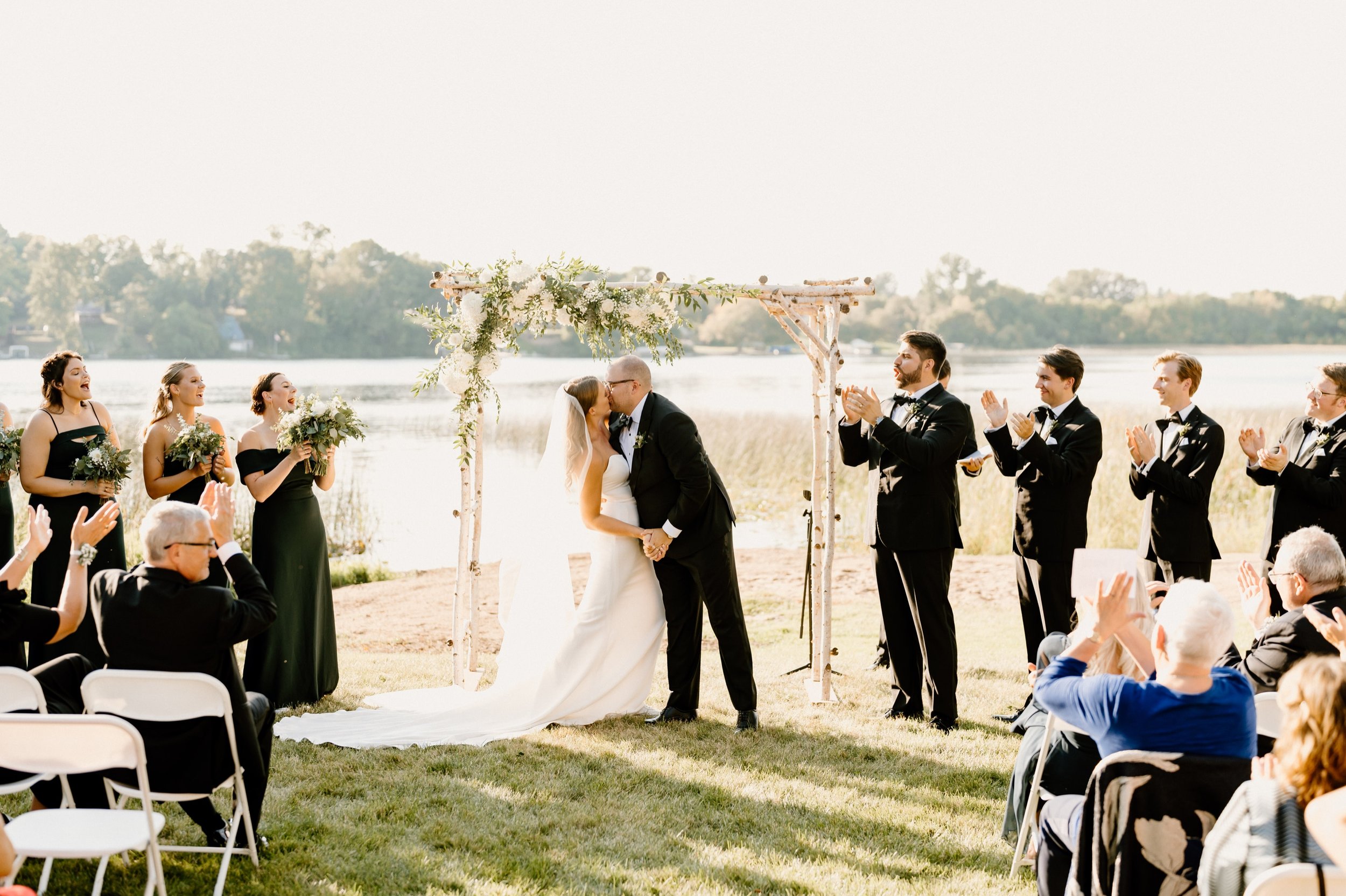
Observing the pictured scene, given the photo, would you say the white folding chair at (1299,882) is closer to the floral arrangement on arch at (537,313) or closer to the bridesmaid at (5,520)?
the floral arrangement on arch at (537,313)

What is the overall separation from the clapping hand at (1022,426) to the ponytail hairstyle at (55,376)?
5.25 m

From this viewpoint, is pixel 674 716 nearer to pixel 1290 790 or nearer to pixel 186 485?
pixel 186 485

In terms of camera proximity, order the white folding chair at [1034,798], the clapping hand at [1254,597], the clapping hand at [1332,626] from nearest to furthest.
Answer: the clapping hand at [1332,626], the white folding chair at [1034,798], the clapping hand at [1254,597]

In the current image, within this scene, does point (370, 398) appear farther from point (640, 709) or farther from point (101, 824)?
point (101, 824)

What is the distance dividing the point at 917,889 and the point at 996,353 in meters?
51.0

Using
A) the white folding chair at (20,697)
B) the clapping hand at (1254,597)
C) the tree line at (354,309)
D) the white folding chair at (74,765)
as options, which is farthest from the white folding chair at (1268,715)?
the tree line at (354,309)

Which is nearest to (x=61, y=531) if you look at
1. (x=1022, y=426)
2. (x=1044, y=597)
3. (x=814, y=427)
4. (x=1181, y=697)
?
(x=814, y=427)

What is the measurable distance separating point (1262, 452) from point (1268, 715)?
2.90m

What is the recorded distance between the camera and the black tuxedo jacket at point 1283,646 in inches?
152

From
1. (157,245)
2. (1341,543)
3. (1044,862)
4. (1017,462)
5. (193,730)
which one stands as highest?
(157,245)

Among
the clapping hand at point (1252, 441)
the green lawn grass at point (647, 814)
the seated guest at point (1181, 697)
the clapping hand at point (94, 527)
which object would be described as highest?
the clapping hand at point (1252, 441)

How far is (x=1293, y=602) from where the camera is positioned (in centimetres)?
404

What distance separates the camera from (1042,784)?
382cm

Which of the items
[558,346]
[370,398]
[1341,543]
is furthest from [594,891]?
[558,346]
